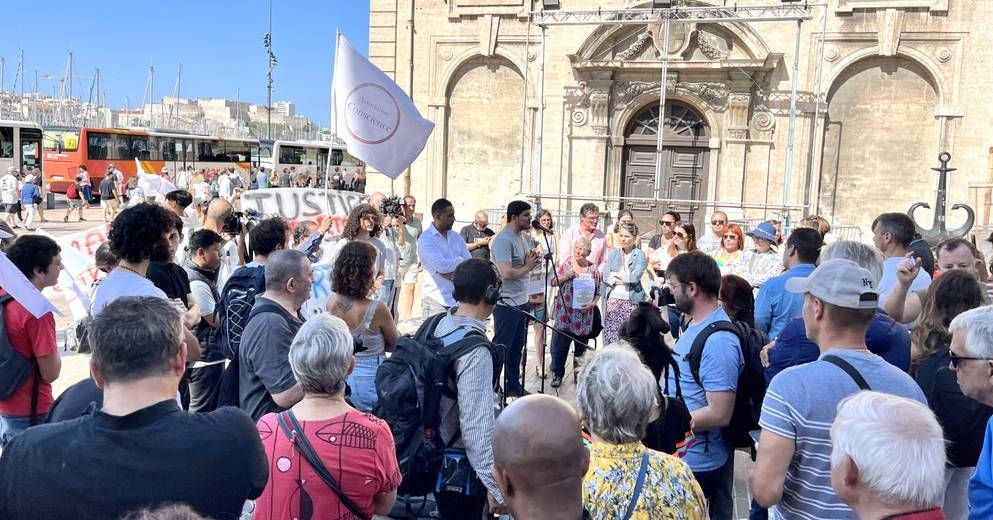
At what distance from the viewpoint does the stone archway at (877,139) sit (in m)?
15.1

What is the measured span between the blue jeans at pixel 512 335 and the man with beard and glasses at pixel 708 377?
9.21ft

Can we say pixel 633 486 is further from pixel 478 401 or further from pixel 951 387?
pixel 951 387

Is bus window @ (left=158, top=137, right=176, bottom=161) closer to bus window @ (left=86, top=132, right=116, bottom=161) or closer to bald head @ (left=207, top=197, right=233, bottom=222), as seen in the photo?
bus window @ (left=86, top=132, right=116, bottom=161)

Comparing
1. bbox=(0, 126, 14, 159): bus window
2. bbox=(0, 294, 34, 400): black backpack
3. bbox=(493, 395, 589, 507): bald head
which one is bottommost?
bbox=(0, 294, 34, 400): black backpack

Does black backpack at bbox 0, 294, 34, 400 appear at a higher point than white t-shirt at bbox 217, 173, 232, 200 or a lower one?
lower

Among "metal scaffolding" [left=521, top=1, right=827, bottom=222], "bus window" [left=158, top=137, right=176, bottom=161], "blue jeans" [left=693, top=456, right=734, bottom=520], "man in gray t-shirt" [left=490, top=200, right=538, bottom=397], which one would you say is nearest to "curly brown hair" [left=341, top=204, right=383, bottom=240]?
"man in gray t-shirt" [left=490, top=200, right=538, bottom=397]

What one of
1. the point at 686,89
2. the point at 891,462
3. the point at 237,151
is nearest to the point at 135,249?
the point at 891,462

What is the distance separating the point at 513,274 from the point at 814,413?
14.2 ft

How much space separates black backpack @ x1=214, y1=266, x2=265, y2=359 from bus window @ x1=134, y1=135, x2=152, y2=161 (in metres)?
32.5

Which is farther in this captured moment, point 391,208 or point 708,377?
point 391,208

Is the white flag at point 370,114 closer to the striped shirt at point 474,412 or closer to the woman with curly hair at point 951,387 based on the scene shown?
the striped shirt at point 474,412

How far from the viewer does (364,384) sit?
4.32 m

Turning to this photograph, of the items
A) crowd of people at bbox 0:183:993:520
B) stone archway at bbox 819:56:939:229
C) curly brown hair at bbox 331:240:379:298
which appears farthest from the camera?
stone archway at bbox 819:56:939:229

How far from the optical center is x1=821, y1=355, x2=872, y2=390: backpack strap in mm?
2668
